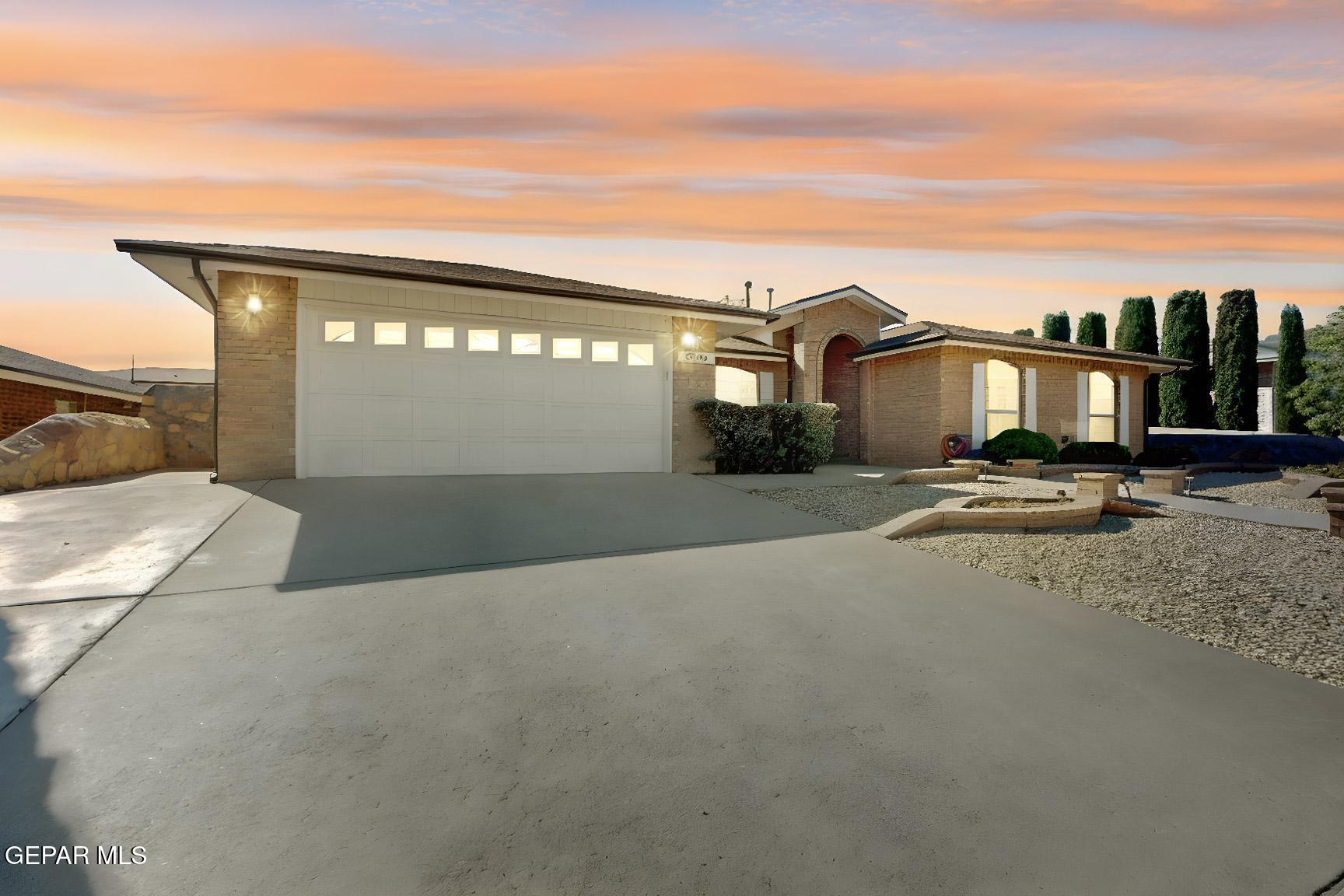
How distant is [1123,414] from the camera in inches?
690

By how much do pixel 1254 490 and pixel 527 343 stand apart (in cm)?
1355

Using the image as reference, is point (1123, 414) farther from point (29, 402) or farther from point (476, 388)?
point (29, 402)

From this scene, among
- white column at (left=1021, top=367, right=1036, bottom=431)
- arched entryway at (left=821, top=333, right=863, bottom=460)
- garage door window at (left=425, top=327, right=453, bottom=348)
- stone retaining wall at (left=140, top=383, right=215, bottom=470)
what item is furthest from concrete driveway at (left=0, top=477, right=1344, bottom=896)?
arched entryway at (left=821, top=333, right=863, bottom=460)

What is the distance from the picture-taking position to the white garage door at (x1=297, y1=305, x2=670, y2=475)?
27.4 feet

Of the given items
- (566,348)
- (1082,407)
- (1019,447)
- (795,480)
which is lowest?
(795,480)

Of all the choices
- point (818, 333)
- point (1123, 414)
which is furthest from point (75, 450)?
point (1123, 414)

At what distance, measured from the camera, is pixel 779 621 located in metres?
3.59

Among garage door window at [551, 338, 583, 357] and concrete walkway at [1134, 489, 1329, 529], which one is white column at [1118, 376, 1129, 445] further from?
garage door window at [551, 338, 583, 357]

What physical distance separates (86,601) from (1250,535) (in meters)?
10.1

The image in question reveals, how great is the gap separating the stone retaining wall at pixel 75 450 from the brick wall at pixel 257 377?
273cm

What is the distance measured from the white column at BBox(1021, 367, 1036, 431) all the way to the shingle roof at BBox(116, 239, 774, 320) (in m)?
9.32

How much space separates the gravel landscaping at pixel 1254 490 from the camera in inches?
345

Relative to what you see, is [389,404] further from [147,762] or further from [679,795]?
[679,795]

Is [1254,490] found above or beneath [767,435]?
beneath
